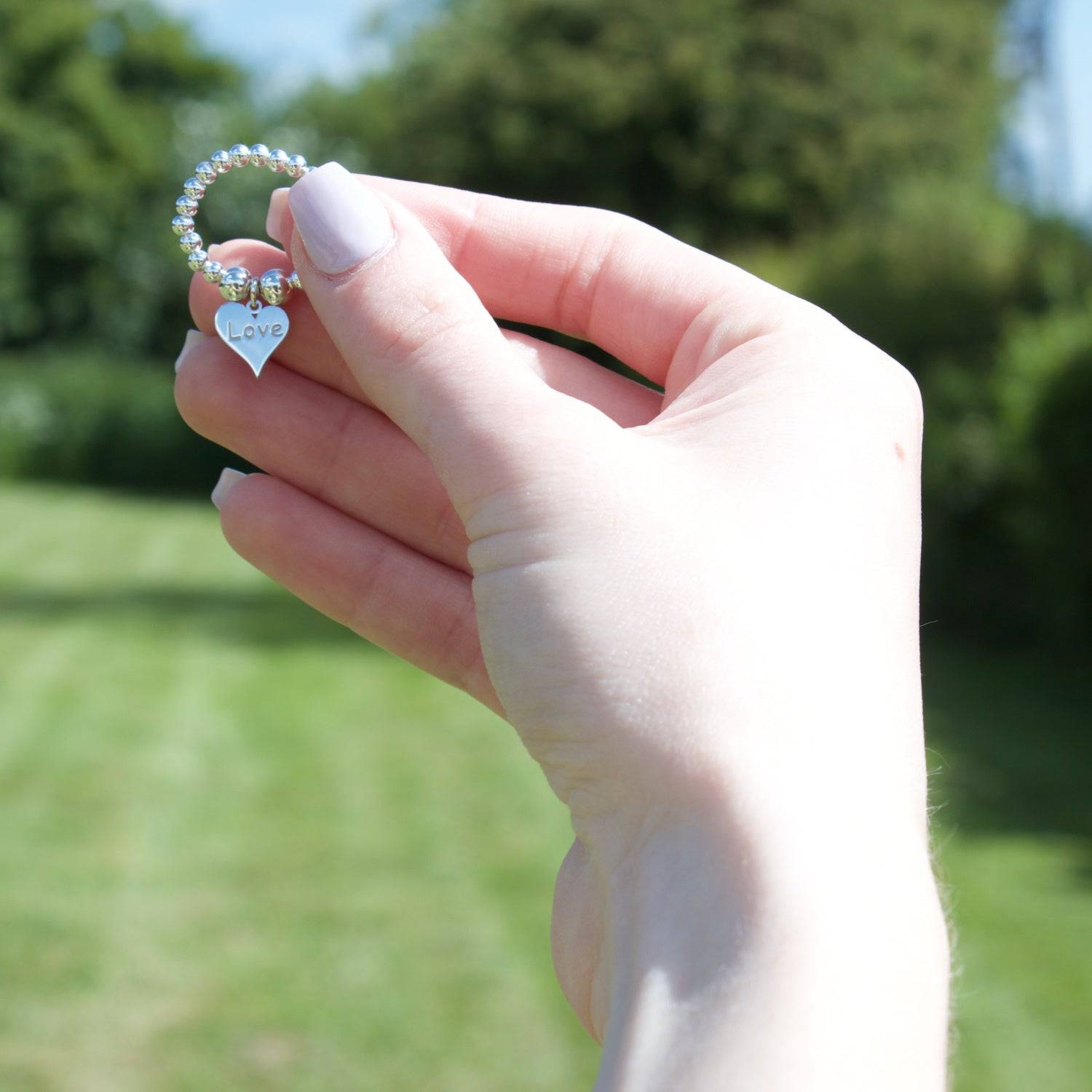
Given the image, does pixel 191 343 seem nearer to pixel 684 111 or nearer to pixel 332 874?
pixel 332 874

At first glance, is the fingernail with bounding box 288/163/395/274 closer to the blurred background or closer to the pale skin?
the pale skin

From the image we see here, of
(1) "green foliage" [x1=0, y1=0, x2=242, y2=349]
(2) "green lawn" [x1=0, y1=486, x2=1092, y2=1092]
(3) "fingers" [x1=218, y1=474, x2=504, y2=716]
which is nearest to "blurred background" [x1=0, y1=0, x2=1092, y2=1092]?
(2) "green lawn" [x1=0, y1=486, x2=1092, y2=1092]

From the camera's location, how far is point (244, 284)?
194 centimetres

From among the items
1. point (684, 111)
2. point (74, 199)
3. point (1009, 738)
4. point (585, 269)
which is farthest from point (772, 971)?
point (74, 199)

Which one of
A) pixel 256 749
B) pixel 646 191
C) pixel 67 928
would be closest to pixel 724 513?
pixel 67 928

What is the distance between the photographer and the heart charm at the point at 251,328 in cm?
195

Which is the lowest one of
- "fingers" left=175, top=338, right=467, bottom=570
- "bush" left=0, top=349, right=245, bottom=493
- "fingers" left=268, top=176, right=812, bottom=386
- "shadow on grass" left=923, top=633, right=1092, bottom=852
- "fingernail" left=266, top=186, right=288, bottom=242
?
"fingers" left=175, top=338, right=467, bottom=570

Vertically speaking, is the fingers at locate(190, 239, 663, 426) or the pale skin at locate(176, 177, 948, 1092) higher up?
the fingers at locate(190, 239, 663, 426)

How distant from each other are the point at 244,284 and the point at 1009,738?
6.77 m

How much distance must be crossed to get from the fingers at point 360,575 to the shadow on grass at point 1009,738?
3827 millimetres

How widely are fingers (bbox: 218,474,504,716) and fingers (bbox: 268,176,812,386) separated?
0.46m

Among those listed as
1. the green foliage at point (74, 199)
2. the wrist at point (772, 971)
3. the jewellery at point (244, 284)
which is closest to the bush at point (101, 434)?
the green foliage at point (74, 199)

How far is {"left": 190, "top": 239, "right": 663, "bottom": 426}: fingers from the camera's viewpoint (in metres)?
2.09

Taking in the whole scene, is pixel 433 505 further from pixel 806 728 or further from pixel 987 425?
pixel 987 425
